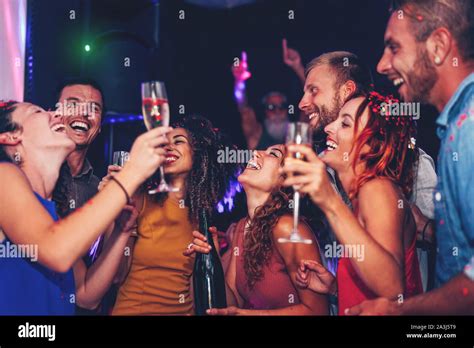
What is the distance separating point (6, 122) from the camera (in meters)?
2.31

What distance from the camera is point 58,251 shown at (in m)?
1.91

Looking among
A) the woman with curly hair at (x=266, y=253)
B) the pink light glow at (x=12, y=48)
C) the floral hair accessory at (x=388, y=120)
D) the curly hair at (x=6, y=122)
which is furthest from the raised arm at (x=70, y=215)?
the pink light glow at (x=12, y=48)

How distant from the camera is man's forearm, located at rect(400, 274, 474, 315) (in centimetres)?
201

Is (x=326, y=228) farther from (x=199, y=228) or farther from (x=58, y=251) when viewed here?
(x=58, y=251)

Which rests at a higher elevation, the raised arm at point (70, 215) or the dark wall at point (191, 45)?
the dark wall at point (191, 45)

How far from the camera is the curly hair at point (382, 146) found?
2.19 meters

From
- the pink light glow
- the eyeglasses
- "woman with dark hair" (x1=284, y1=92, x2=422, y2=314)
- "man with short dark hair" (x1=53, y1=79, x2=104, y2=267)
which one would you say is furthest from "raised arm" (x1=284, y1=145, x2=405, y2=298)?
the pink light glow

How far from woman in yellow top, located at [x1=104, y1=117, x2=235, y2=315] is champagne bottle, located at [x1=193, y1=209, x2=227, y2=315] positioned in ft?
0.11

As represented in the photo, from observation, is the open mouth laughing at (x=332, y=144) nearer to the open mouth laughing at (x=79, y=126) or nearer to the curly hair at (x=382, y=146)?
the curly hair at (x=382, y=146)

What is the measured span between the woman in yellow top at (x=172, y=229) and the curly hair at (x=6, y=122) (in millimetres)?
419

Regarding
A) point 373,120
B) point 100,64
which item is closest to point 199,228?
point 373,120

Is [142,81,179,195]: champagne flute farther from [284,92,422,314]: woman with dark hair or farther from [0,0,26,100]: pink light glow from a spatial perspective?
[0,0,26,100]: pink light glow

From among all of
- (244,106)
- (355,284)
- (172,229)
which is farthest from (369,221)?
(244,106)
